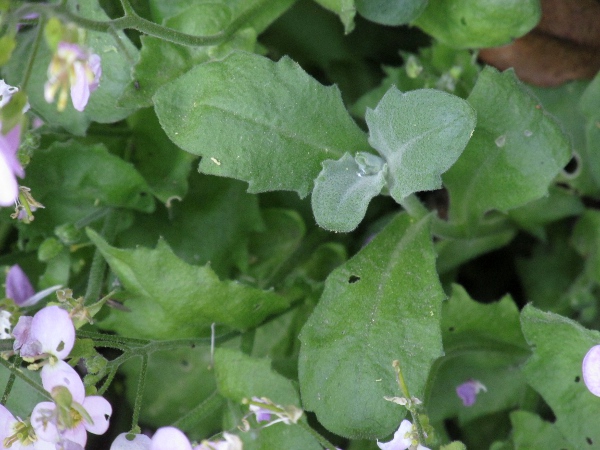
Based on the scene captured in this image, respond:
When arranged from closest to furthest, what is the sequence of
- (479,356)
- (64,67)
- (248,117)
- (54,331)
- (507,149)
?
1. (64,67)
2. (54,331)
3. (248,117)
4. (507,149)
5. (479,356)

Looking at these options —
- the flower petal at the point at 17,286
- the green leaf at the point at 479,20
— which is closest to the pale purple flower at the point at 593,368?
the green leaf at the point at 479,20

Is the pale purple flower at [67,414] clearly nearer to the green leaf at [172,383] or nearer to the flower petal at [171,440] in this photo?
the flower petal at [171,440]

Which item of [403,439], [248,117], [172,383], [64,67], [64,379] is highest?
[64,67]

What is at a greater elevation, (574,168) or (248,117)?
(248,117)

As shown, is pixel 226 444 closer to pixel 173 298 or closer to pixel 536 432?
pixel 173 298

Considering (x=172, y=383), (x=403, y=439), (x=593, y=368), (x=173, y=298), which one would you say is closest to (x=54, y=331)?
(x=173, y=298)

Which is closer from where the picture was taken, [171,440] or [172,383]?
[171,440]

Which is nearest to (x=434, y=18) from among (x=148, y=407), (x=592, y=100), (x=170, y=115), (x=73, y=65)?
(x=592, y=100)
